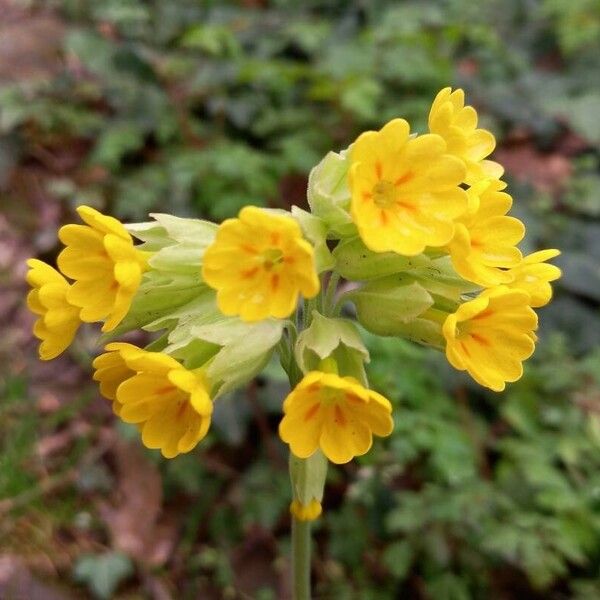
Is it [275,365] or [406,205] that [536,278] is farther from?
[275,365]

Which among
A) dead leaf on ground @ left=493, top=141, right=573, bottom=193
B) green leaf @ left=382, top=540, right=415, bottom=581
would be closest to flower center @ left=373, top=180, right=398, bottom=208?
green leaf @ left=382, top=540, right=415, bottom=581

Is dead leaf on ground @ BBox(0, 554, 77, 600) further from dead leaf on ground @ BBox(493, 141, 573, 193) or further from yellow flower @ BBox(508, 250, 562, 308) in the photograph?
dead leaf on ground @ BBox(493, 141, 573, 193)

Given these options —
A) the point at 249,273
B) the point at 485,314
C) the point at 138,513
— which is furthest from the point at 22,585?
the point at 485,314

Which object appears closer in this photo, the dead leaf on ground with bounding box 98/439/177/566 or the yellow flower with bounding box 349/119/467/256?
the yellow flower with bounding box 349/119/467/256

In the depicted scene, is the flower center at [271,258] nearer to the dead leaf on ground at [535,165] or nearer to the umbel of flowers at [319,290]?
the umbel of flowers at [319,290]

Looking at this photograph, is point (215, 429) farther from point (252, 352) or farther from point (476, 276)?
Answer: point (476, 276)

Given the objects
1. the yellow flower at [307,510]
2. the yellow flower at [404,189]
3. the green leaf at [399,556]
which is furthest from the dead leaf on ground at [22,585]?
the yellow flower at [404,189]
